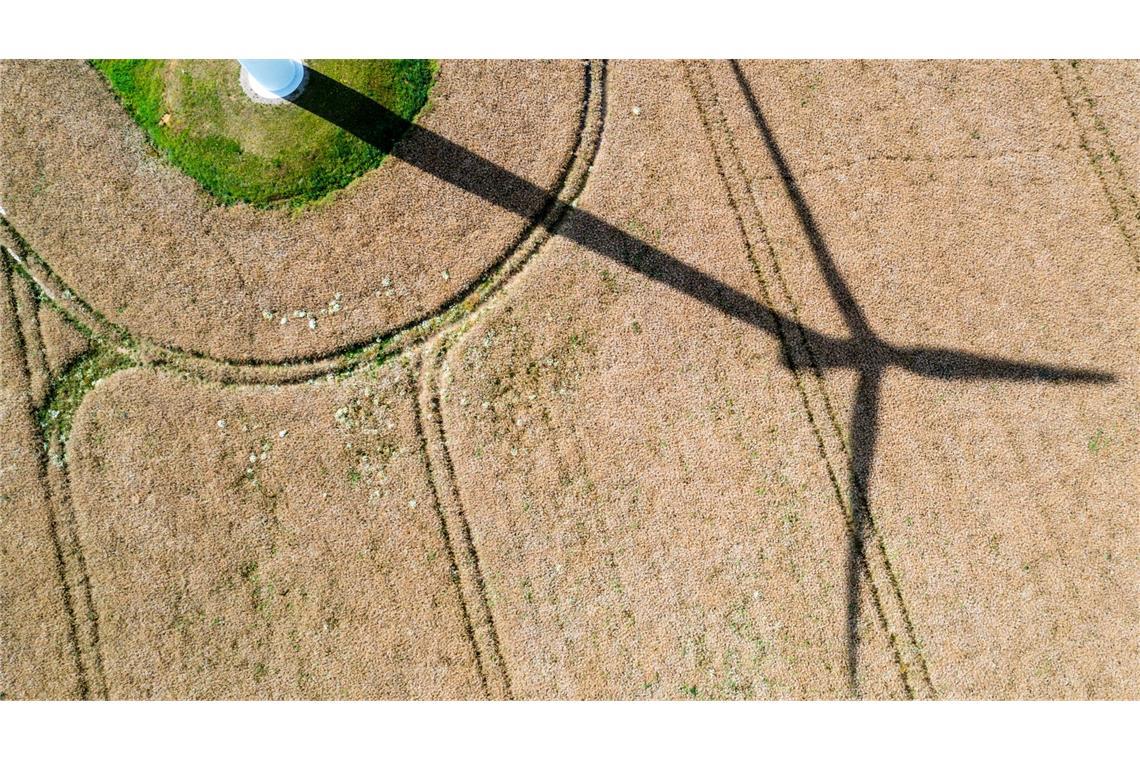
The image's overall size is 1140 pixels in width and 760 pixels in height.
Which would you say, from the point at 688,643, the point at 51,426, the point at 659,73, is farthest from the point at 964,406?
the point at 51,426

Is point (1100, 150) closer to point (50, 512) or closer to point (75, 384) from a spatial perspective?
point (75, 384)

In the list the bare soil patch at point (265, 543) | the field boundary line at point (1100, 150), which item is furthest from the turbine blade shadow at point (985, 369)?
the bare soil patch at point (265, 543)

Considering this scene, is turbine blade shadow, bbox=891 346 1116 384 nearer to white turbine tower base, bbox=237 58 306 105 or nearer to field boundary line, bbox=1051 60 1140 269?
field boundary line, bbox=1051 60 1140 269

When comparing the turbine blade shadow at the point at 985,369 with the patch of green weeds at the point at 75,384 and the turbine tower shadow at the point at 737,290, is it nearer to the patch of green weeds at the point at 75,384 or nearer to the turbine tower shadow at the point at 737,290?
the turbine tower shadow at the point at 737,290

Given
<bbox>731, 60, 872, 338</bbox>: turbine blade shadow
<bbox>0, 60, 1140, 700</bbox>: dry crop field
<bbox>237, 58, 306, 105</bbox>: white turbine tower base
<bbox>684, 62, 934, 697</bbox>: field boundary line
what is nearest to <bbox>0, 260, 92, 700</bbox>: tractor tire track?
<bbox>0, 60, 1140, 700</bbox>: dry crop field

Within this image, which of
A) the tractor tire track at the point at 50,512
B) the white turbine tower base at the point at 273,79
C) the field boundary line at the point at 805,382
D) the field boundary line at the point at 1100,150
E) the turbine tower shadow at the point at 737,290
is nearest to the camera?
the tractor tire track at the point at 50,512

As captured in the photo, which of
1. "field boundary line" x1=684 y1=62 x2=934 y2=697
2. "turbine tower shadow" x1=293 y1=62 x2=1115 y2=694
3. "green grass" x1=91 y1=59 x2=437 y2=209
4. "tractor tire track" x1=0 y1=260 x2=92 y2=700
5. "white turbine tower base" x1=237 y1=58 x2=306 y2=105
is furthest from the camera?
"green grass" x1=91 y1=59 x2=437 y2=209
